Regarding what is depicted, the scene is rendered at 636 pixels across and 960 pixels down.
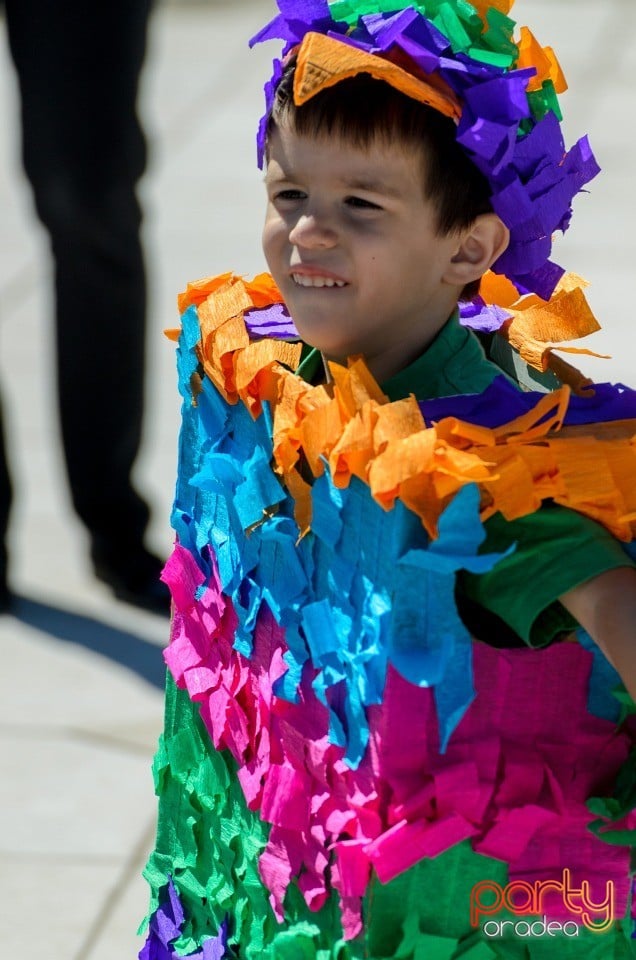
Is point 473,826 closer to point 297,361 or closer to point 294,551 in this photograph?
point 294,551

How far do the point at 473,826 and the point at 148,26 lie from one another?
7.24ft

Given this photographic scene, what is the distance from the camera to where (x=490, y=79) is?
164 centimetres

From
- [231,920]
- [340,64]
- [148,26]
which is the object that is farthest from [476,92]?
[148,26]

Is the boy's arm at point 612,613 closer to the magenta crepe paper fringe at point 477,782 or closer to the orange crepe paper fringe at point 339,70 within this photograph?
the magenta crepe paper fringe at point 477,782

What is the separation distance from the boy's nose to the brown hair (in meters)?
0.08

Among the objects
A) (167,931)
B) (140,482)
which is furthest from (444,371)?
(140,482)

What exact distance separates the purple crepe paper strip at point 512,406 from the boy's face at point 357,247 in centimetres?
13

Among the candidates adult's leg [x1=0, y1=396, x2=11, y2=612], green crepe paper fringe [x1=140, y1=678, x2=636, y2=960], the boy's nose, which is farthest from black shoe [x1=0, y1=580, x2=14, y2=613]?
the boy's nose

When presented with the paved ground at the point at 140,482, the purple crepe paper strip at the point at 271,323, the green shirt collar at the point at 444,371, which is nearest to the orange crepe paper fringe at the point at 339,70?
the green shirt collar at the point at 444,371

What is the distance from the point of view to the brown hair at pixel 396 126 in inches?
64.1

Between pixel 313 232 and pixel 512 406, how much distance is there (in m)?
0.27

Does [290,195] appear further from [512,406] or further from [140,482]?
[140,482]

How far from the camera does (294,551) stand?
1.64 meters

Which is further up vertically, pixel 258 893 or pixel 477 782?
pixel 477 782
